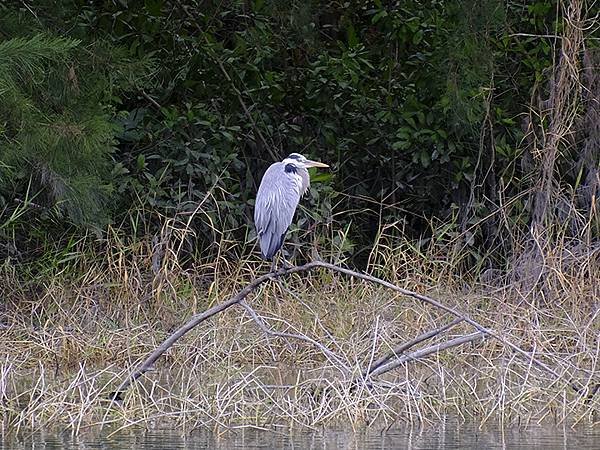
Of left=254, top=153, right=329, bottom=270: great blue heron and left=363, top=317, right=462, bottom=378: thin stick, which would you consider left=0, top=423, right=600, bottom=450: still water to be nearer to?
left=363, top=317, right=462, bottom=378: thin stick

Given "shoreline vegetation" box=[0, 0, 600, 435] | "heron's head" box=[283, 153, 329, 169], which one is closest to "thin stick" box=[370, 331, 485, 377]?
"shoreline vegetation" box=[0, 0, 600, 435]

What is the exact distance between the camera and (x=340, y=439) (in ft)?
18.5

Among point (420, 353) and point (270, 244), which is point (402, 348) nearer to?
point (420, 353)

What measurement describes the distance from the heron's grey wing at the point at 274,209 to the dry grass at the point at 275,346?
480 mm

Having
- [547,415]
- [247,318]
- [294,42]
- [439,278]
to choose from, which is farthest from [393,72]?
[547,415]

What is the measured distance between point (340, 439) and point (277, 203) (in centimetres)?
260

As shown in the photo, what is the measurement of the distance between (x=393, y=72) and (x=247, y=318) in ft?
13.1

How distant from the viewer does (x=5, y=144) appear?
781 cm

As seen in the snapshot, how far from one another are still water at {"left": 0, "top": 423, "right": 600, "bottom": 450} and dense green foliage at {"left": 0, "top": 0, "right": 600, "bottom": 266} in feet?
10.7

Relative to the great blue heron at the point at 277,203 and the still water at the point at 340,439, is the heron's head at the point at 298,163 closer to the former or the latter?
the great blue heron at the point at 277,203

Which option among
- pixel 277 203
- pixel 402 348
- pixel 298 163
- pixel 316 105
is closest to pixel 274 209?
pixel 277 203

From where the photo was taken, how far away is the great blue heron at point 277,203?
7.79 m

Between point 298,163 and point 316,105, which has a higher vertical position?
point 298,163

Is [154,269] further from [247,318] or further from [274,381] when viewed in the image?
[274,381]
